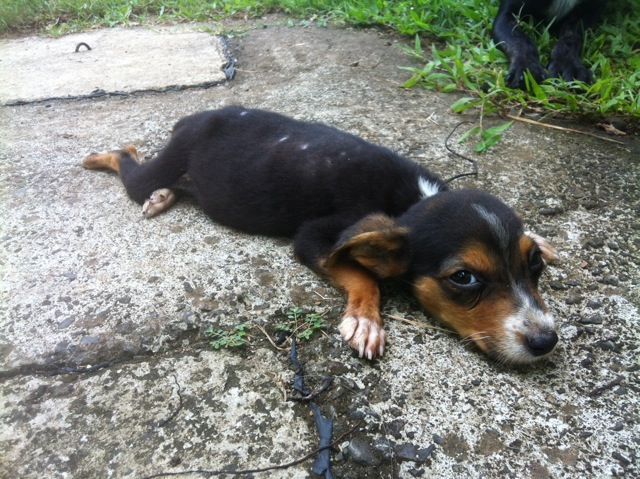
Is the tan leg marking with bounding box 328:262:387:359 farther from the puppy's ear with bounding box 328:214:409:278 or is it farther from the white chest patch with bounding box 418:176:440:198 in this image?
the white chest patch with bounding box 418:176:440:198

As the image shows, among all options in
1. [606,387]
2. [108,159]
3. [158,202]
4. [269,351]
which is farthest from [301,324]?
[108,159]

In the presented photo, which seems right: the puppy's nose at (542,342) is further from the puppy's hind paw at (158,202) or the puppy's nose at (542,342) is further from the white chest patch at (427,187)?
the puppy's hind paw at (158,202)

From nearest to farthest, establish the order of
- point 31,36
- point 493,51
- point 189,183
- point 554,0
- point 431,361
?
point 431,361 < point 189,183 < point 493,51 < point 554,0 < point 31,36

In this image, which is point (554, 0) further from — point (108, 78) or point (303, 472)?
point (303, 472)

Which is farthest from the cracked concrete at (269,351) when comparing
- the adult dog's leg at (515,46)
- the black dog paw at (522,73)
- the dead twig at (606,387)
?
the adult dog's leg at (515,46)

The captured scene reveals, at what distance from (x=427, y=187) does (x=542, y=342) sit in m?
1.21

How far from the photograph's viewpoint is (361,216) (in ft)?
10.4

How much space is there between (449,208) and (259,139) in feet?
5.04

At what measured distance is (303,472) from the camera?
6.56 feet

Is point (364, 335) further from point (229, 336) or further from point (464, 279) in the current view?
point (229, 336)

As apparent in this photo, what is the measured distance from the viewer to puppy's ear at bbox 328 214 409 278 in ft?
9.02

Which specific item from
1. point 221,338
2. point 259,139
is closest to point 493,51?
point 259,139

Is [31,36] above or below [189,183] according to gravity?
below

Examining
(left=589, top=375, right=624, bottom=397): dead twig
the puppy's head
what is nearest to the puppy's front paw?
the puppy's head
